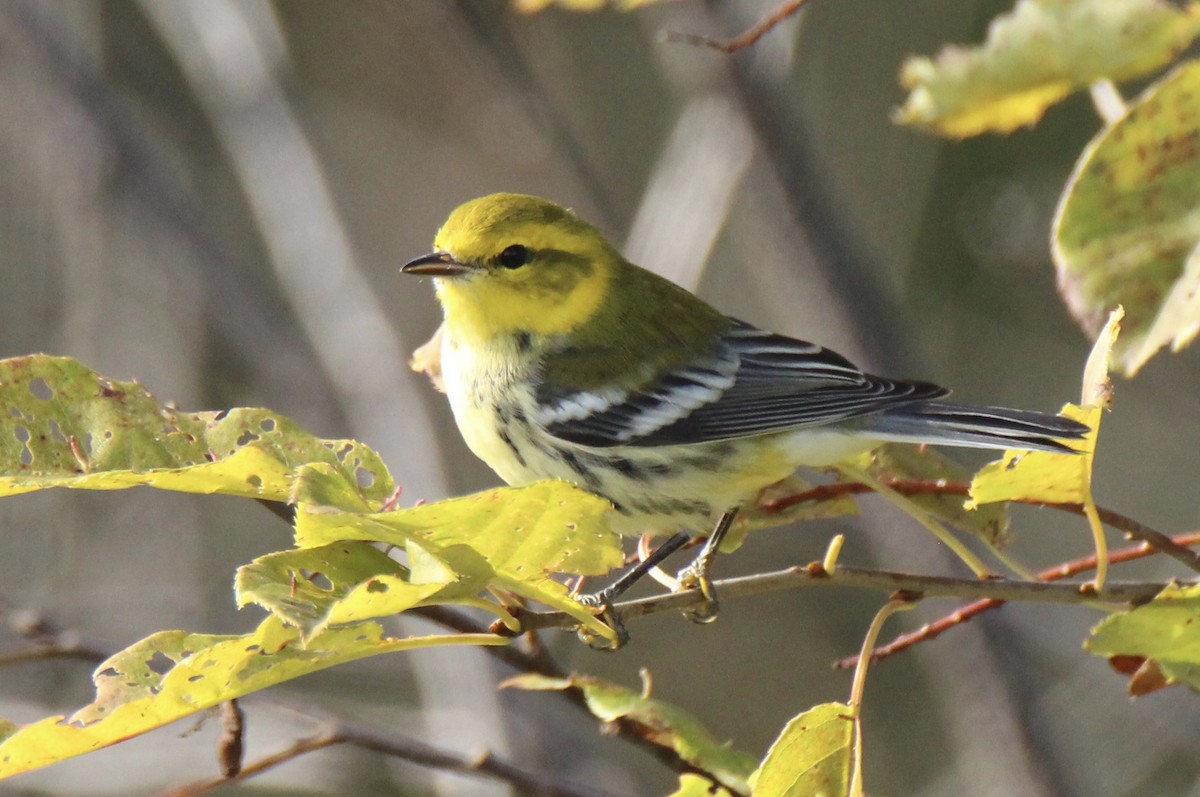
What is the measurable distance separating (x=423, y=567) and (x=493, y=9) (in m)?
3.45

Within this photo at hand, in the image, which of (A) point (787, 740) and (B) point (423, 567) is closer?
(B) point (423, 567)

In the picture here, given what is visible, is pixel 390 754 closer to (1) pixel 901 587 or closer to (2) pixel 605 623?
(2) pixel 605 623

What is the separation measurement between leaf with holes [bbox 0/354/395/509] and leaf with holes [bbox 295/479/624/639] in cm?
15

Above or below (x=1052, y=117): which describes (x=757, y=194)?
below

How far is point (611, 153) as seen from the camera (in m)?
5.92

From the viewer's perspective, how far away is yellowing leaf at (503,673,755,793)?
148 centimetres

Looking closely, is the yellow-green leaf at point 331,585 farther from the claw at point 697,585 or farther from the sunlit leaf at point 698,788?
the claw at point 697,585

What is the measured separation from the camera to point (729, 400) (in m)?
2.35

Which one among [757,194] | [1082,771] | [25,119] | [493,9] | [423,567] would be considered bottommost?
[1082,771]

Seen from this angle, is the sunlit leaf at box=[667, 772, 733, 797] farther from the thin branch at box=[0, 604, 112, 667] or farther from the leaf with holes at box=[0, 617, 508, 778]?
the thin branch at box=[0, 604, 112, 667]

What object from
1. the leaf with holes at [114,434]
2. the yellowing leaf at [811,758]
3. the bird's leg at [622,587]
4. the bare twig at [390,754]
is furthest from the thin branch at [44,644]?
the yellowing leaf at [811,758]

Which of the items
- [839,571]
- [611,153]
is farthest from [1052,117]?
[839,571]

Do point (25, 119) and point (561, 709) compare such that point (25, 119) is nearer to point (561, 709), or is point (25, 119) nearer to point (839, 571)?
point (561, 709)

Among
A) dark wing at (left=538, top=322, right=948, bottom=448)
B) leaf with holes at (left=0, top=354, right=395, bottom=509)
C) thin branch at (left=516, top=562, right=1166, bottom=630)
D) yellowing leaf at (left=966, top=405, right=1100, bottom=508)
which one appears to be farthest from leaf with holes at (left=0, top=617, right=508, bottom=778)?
dark wing at (left=538, top=322, right=948, bottom=448)
